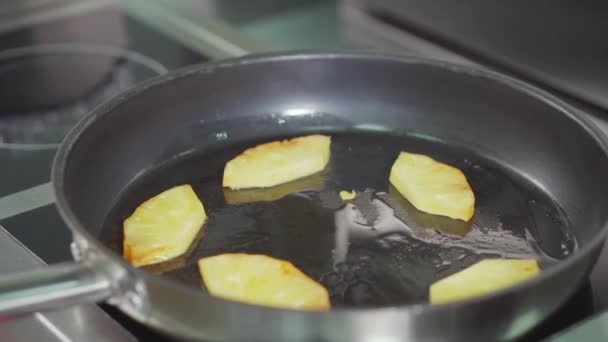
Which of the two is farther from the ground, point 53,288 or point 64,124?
point 53,288

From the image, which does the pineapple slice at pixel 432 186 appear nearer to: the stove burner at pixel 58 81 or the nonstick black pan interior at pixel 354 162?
the nonstick black pan interior at pixel 354 162

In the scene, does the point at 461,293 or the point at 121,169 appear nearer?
the point at 461,293

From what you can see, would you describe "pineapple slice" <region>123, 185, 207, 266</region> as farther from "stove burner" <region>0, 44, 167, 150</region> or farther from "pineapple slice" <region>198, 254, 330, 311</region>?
"stove burner" <region>0, 44, 167, 150</region>

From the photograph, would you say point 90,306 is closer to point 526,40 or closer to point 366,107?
point 366,107

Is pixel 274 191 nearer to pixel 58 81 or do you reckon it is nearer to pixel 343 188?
pixel 343 188

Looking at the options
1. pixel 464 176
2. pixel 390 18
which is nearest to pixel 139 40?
pixel 390 18

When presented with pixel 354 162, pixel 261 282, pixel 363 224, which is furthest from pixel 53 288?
pixel 354 162
